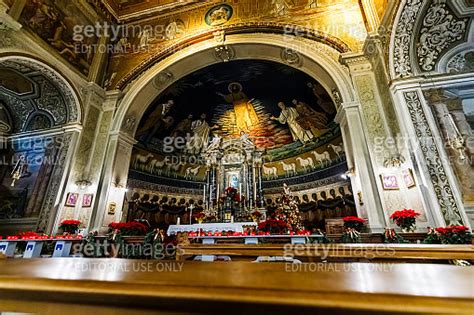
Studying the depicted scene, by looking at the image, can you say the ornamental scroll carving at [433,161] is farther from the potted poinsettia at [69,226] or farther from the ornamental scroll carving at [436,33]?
the potted poinsettia at [69,226]

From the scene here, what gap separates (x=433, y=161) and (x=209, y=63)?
870cm

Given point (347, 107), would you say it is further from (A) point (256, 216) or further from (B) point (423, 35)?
(A) point (256, 216)

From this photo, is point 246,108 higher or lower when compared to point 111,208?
higher

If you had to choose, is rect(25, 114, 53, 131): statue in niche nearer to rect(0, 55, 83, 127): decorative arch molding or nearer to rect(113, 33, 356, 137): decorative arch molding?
rect(0, 55, 83, 127): decorative arch molding

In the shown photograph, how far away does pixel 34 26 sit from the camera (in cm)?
701

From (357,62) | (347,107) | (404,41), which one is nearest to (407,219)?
(347,107)

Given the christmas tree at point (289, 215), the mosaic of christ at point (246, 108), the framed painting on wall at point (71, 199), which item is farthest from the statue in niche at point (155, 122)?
the christmas tree at point (289, 215)

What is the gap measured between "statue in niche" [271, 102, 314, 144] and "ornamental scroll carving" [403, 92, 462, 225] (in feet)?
22.1

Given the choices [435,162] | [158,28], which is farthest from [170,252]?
[158,28]

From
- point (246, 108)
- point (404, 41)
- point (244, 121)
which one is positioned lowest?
point (404, 41)

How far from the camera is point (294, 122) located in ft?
39.8

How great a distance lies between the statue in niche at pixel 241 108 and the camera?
40.3ft

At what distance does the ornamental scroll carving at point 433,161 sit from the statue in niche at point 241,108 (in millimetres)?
8314

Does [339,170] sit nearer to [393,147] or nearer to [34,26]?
[393,147]
